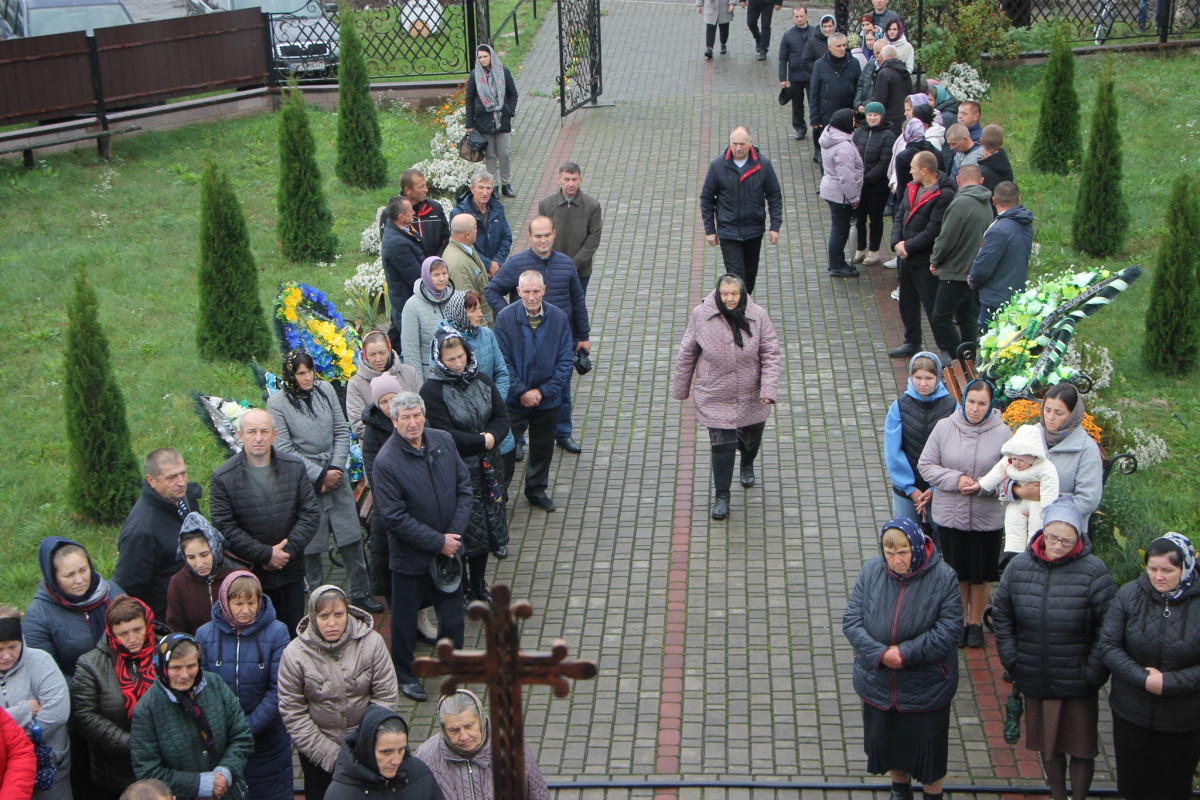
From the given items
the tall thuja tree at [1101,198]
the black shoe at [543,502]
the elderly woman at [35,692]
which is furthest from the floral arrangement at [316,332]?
the tall thuja tree at [1101,198]

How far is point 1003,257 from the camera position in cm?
1003

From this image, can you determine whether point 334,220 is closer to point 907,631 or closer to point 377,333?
point 377,333

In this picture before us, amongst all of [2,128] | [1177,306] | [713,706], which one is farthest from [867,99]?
[2,128]

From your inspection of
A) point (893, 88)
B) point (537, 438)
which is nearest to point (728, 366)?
point (537, 438)

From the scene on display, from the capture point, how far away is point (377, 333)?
820 centimetres

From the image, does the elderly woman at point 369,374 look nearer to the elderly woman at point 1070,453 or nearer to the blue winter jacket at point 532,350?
the blue winter jacket at point 532,350

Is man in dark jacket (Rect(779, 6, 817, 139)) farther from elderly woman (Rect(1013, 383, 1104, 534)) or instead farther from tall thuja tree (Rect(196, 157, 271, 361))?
elderly woman (Rect(1013, 383, 1104, 534))

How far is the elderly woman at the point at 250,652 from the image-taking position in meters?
5.92

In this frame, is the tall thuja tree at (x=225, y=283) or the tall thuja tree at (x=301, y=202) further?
the tall thuja tree at (x=301, y=202)

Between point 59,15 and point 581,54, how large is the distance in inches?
305

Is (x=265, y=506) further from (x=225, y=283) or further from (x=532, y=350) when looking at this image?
(x=225, y=283)

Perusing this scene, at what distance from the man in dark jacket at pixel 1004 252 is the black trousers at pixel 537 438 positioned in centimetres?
369

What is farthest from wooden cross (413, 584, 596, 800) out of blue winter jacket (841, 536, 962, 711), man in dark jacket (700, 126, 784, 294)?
man in dark jacket (700, 126, 784, 294)

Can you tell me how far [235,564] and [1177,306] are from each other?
26.1 ft
